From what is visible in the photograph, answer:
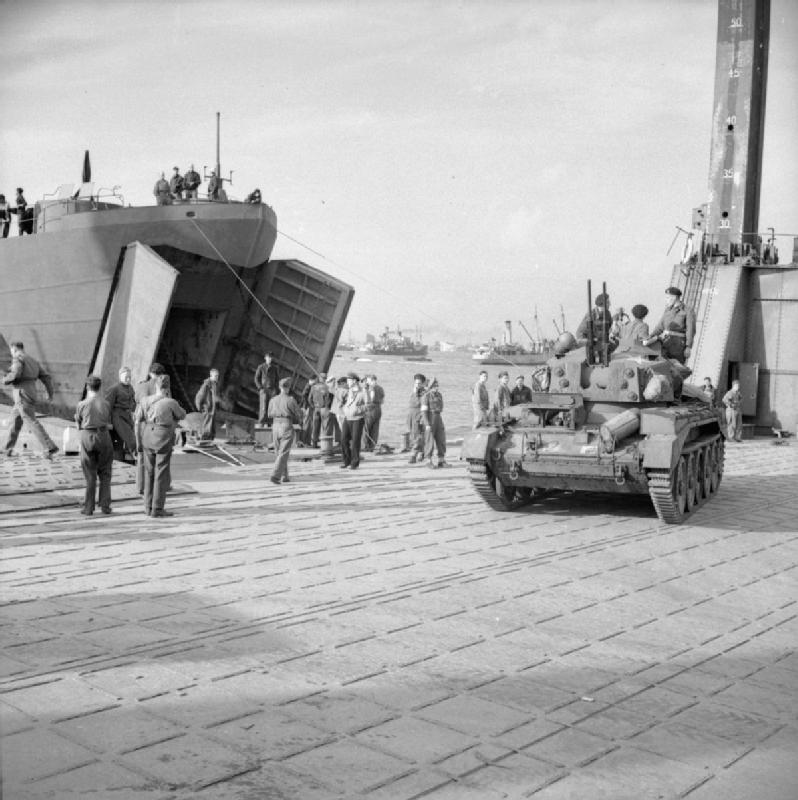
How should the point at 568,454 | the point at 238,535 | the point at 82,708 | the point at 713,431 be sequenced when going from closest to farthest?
1. the point at 82,708
2. the point at 238,535
3. the point at 568,454
4. the point at 713,431

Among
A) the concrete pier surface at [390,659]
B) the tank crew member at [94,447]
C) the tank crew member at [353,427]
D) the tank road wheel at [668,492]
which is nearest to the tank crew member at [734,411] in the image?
the tank crew member at [353,427]

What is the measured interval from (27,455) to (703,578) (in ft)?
31.0

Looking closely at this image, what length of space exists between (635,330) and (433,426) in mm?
4075

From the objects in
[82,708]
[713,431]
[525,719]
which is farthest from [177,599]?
[713,431]

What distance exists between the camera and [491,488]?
36.5 feet

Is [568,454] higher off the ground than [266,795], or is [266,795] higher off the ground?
[568,454]

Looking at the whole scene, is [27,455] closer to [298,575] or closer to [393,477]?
[393,477]

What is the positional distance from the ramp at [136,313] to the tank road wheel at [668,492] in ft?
32.5

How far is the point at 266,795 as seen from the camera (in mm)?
3855

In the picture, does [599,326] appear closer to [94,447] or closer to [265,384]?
[94,447]

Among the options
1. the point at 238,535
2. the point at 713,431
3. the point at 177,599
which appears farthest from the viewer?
the point at 713,431

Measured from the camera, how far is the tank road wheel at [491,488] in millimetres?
11016

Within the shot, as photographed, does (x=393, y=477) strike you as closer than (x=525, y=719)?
No

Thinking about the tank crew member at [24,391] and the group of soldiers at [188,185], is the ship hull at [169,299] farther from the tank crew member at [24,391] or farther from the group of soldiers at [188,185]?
the tank crew member at [24,391]
